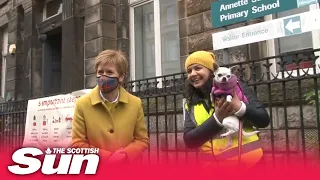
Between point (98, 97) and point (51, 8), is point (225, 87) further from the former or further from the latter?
point (51, 8)

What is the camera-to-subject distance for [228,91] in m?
2.18

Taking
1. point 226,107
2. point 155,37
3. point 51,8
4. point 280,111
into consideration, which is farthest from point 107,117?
point 51,8

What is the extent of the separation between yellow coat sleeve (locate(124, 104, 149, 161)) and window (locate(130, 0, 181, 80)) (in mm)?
4634

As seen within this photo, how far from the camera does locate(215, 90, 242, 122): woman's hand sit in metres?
2.18

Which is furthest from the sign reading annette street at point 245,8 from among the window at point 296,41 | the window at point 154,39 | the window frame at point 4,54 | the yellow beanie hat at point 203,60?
the window frame at point 4,54

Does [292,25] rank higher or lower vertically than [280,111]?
higher

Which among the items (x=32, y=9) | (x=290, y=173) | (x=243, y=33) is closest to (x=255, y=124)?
(x=290, y=173)

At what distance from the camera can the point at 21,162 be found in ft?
8.90

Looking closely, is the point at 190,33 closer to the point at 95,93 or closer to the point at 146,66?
the point at 146,66

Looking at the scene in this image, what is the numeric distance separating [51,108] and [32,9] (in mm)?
5598

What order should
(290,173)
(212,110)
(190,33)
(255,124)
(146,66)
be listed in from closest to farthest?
(255,124), (212,110), (290,173), (190,33), (146,66)

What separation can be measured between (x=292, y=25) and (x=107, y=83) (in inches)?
113

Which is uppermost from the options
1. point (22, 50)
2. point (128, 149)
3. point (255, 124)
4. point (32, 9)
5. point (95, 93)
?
point (32, 9)

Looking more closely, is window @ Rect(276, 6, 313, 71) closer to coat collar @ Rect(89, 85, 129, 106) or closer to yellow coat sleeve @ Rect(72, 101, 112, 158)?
coat collar @ Rect(89, 85, 129, 106)
